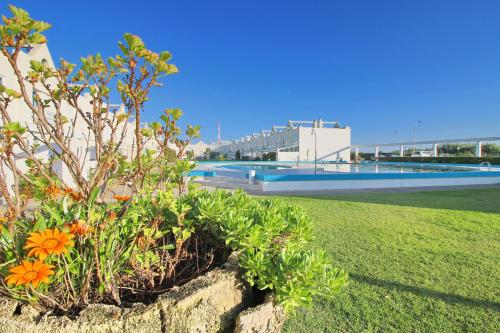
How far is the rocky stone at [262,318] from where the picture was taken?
3.93 feet

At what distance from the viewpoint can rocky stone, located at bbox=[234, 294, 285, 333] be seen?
3.93 feet

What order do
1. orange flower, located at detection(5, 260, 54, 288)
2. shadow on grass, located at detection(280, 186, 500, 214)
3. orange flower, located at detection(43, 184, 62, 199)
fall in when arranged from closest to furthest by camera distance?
1. orange flower, located at detection(5, 260, 54, 288)
2. orange flower, located at detection(43, 184, 62, 199)
3. shadow on grass, located at detection(280, 186, 500, 214)

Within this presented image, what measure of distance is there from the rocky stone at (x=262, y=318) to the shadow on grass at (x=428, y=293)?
1.48m

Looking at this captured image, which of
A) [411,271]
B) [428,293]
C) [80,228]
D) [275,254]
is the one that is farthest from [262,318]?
[411,271]

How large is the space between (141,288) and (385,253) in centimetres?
278

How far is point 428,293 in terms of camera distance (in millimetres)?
2281

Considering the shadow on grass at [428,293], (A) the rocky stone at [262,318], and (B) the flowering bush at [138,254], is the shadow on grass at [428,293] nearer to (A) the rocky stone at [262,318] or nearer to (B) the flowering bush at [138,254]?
(B) the flowering bush at [138,254]

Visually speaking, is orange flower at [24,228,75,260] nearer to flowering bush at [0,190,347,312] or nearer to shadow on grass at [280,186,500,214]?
flowering bush at [0,190,347,312]

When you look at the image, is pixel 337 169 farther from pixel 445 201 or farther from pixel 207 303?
pixel 207 303

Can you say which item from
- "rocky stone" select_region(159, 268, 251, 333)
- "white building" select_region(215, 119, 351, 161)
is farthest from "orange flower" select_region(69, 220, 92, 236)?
"white building" select_region(215, 119, 351, 161)

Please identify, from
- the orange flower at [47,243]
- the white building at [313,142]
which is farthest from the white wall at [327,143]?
the orange flower at [47,243]

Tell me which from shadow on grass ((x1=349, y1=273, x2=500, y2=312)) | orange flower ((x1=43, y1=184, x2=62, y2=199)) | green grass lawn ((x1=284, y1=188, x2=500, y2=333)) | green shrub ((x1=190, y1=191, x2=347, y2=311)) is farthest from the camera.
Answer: shadow on grass ((x1=349, y1=273, x2=500, y2=312))

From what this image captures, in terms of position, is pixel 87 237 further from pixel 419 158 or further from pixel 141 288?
pixel 419 158

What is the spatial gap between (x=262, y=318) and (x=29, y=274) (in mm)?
918
